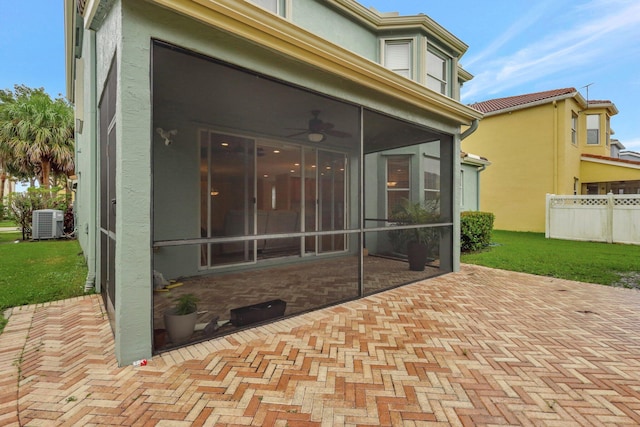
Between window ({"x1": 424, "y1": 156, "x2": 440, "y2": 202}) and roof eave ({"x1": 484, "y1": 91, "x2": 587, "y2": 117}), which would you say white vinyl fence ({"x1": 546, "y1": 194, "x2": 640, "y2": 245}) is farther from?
window ({"x1": 424, "y1": 156, "x2": 440, "y2": 202})

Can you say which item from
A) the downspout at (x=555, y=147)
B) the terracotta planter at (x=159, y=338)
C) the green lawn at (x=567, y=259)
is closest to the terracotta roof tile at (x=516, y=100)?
the downspout at (x=555, y=147)

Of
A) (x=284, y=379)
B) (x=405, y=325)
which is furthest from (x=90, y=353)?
(x=405, y=325)

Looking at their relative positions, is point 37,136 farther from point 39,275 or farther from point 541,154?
point 541,154

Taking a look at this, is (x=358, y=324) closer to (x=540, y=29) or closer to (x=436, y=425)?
(x=436, y=425)

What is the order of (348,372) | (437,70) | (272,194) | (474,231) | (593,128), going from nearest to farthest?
(348,372) → (272,194) → (437,70) → (474,231) → (593,128)

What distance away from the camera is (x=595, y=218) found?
949 cm

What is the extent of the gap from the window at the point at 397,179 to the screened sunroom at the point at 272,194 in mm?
27

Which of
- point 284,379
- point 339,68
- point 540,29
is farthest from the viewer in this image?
point 540,29

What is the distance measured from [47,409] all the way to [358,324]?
2.51 meters

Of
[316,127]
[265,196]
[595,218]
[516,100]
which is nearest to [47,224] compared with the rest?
[265,196]

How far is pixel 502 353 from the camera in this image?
8.27 feet

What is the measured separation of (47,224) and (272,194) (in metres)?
8.70

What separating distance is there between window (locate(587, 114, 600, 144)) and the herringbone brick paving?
50.1 feet

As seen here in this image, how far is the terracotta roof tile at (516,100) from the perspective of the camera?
491 inches
